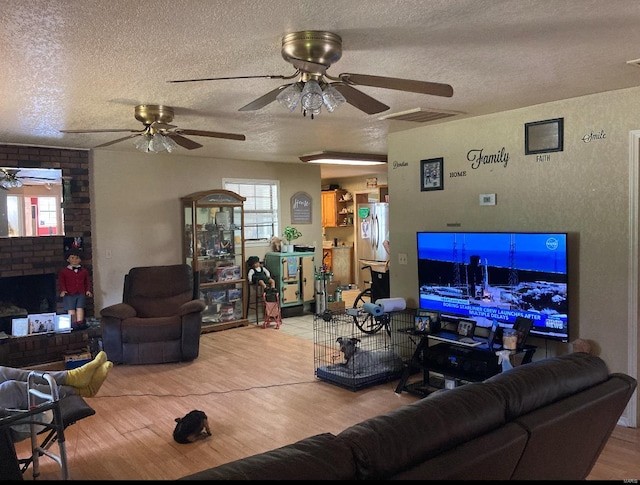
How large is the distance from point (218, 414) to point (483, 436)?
282cm

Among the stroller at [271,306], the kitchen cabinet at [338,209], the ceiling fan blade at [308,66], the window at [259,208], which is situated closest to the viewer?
the ceiling fan blade at [308,66]

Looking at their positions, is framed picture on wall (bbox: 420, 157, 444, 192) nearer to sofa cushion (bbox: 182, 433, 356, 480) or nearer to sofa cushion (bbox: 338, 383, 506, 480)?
sofa cushion (bbox: 338, 383, 506, 480)

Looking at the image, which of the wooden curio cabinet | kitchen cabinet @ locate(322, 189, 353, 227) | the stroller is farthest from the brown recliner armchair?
kitchen cabinet @ locate(322, 189, 353, 227)

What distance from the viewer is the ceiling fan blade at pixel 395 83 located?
2.41m

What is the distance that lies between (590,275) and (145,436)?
11.0 ft

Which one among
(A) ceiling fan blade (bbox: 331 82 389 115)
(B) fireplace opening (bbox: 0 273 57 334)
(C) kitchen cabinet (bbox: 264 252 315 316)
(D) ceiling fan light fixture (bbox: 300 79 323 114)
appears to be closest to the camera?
(D) ceiling fan light fixture (bbox: 300 79 323 114)

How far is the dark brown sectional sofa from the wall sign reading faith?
20.8ft

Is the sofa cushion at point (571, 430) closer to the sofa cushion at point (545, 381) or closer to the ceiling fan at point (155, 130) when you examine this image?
the sofa cushion at point (545, 381)

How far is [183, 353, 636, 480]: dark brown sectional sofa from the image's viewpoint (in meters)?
1.36

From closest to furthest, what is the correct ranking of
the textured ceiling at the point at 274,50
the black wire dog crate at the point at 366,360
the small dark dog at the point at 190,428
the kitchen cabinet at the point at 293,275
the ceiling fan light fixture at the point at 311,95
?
the textured ceiling at the point at 274,50, the ceiling fan light fixture at the point at 311,95, the small dark dog at the point at 190,428, the black wire dog crate at the point at 366,360, the kitchen cabinet at the point at 293,275

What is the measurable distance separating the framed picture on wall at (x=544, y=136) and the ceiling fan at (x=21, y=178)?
16.1 feet

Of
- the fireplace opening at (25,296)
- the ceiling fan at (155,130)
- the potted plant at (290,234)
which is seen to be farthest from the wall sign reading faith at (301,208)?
the ceiling fan at (155,130)

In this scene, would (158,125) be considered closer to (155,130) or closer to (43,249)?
(155,130)

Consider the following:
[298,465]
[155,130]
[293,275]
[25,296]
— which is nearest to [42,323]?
[25,296]
